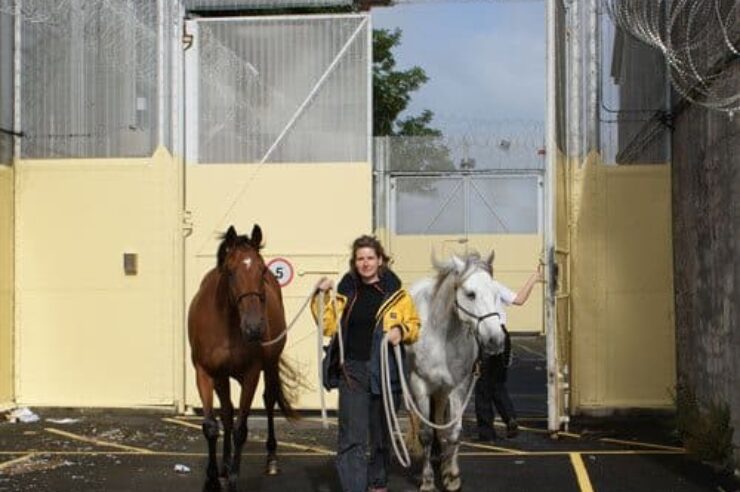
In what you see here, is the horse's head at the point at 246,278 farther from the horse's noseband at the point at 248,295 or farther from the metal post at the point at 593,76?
the metal post at the point at 593,76

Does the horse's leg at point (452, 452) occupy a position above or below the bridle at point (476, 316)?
below

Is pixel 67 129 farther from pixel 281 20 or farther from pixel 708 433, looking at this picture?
pixel 708 433

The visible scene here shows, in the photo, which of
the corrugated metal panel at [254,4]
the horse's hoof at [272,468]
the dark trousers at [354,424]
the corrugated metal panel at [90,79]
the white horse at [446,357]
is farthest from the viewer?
the corrugated metal panel at [90,79]

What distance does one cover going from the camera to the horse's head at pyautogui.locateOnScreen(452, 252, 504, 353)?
6.69m

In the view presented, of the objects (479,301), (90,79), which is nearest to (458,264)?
(479,301)

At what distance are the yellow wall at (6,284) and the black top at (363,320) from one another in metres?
6.72

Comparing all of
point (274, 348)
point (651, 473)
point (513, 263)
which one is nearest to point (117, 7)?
point (274, 348)

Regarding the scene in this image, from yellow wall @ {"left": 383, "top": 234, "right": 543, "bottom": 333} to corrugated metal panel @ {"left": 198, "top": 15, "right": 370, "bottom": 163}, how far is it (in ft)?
6.25

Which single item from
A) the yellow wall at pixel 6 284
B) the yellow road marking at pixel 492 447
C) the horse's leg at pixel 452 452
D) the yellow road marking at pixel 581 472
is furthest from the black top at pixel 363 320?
the yellow wall at pixel 6 284

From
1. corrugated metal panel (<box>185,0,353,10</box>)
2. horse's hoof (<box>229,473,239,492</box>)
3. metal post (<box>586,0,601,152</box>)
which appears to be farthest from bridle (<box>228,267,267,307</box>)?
corrugated metal panel (<box>185,0,353,10</box>)

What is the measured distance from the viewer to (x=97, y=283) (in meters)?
11.5

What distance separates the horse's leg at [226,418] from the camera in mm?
7336

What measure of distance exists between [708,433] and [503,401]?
8.14 ft

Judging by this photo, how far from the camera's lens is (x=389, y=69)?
25781 mm
